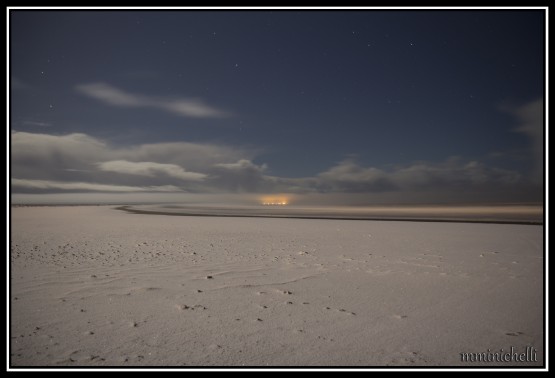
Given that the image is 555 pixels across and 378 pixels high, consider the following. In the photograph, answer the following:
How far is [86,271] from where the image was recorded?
7137mm

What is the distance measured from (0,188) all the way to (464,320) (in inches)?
327

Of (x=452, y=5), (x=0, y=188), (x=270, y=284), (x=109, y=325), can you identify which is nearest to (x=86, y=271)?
(x=0, y=188)

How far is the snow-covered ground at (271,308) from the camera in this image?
3.62 m

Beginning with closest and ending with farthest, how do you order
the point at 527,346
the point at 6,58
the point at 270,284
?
the point at 527,346, the point at 6,58, the point at 270,284

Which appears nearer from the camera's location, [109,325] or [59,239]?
[109,325]

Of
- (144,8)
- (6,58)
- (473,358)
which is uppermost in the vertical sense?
(144,8)

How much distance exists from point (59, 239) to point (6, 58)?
9.49 m

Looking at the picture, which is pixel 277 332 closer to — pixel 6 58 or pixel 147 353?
pixel 147 353

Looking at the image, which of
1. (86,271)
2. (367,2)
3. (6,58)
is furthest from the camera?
(86,271)

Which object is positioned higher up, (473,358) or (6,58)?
(6,58)

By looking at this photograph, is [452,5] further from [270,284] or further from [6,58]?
[6,58]

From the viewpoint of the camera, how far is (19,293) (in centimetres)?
555

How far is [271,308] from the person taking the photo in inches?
195

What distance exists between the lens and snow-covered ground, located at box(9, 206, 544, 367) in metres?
3.62
